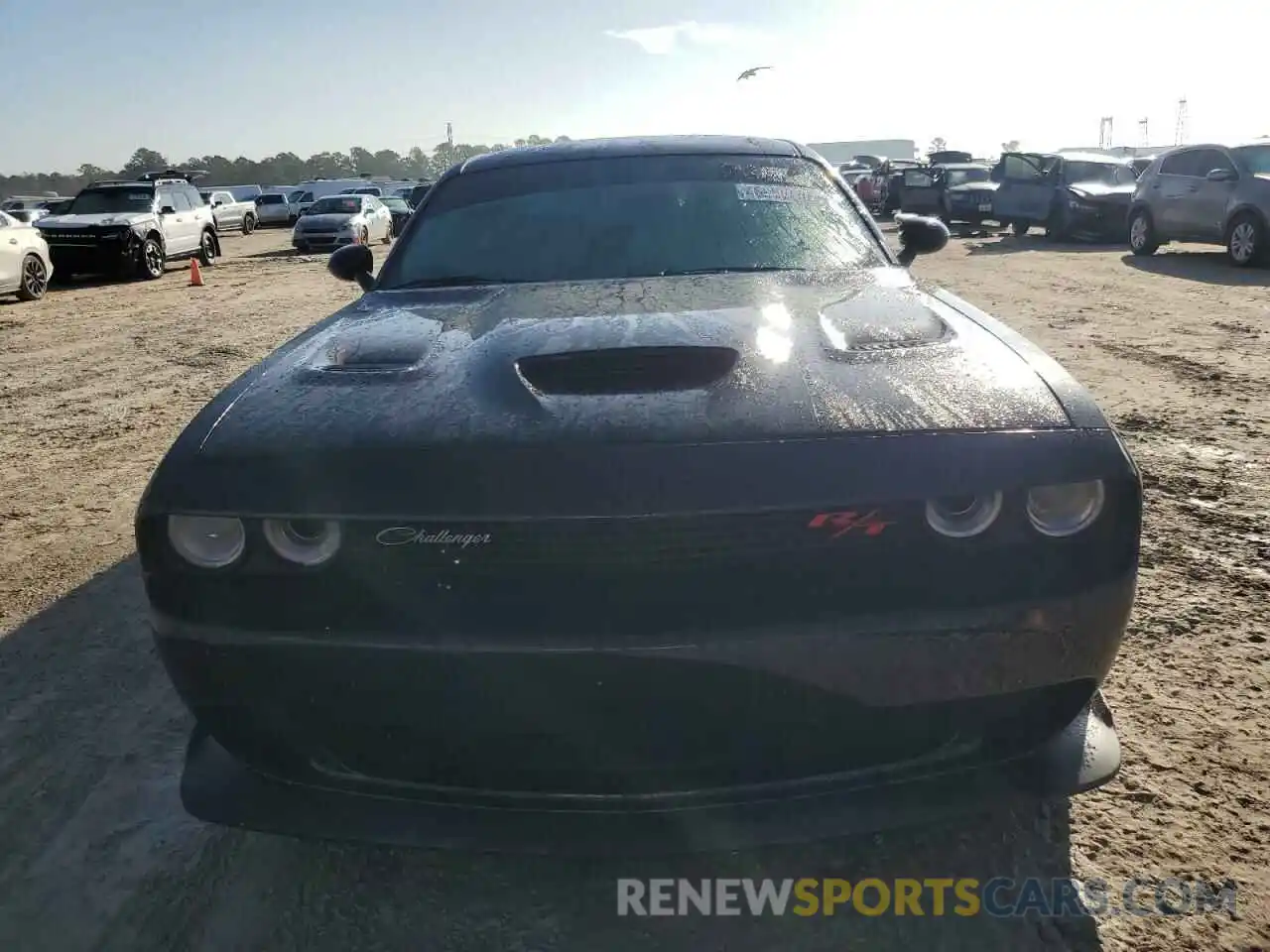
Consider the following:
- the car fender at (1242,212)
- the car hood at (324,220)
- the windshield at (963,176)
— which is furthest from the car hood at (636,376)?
the windshield at (963,176)

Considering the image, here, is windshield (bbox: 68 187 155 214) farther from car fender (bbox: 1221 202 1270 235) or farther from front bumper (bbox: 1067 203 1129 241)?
car fender (bbox: 1221 202 1270 235)

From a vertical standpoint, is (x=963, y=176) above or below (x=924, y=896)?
above

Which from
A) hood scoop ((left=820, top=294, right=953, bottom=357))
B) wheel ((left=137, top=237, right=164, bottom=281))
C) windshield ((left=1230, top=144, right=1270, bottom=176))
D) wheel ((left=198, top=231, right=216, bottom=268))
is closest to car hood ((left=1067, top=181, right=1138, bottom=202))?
windshield ((left=1230, top=144, right=1270, bottom=176))

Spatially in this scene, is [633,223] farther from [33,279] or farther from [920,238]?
[33,279]

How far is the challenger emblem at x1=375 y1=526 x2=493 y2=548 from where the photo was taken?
161 cm

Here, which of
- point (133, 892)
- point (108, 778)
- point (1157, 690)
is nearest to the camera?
point (133, 892)

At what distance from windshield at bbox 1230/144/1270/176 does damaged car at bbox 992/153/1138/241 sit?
4360 millimetres

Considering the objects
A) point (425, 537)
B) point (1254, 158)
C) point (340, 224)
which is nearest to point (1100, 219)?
point (1254, 158)

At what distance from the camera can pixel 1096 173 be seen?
1816cm

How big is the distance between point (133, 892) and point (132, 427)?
4.79 m

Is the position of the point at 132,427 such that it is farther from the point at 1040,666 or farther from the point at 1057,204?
the point at 1057,204

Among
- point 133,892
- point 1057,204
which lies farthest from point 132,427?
point 1057,204

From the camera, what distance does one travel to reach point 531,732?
1.66 meters

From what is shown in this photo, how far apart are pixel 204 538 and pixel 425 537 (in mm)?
426
